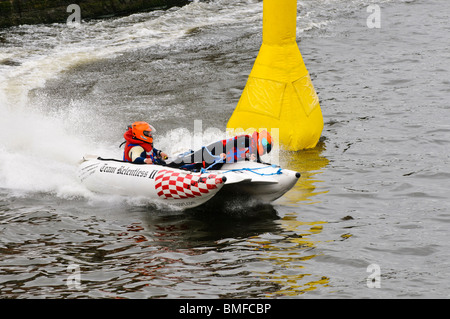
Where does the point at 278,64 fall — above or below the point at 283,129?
above

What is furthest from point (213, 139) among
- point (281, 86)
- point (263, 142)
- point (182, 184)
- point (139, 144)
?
point (182, 184)

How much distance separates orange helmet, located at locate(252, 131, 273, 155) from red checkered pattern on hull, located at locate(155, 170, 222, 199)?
1496mm

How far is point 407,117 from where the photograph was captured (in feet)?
47.1

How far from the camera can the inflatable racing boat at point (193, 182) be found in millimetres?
9461

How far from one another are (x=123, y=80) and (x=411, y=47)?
8.96 meters

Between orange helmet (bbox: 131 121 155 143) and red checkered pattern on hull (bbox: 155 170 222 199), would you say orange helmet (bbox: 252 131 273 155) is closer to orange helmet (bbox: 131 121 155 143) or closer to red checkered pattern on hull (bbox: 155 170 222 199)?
red checkered pattern on hull (bbox: 155 170 222 199)

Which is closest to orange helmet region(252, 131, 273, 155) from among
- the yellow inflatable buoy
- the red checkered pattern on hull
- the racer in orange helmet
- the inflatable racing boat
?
the inflatable racing boat

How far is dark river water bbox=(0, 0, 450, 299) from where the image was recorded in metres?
7.81

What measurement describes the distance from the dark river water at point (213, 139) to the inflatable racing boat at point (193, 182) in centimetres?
24

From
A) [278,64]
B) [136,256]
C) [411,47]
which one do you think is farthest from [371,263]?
[411,47]

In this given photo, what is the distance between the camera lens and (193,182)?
9.50 metres

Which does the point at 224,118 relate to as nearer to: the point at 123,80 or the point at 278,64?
the point at 278,64

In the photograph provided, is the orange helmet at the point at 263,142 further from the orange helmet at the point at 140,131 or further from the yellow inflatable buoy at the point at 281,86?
the orange helmet at the point at 140,131

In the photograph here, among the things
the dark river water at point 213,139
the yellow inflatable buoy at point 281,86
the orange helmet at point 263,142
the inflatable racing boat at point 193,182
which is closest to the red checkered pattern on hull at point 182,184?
the inflatable racing boat at point 193,182
